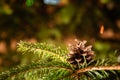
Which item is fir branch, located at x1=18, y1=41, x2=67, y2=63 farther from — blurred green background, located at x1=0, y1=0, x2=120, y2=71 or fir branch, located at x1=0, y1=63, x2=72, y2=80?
blurred green background, located at x1=0, y1=0, x2=120, y2=71

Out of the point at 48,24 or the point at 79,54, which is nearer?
the point at 79,54

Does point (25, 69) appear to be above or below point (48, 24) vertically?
below

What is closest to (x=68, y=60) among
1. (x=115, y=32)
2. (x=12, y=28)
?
(x=12, y=28)

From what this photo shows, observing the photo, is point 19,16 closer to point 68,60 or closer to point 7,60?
point 7,60

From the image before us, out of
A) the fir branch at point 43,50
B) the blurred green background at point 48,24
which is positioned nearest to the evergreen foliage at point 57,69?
the fir branch at point 43,50

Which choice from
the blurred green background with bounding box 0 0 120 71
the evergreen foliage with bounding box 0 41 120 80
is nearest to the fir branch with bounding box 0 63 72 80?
the evergreen foliage with bounding box 0 41 120 80

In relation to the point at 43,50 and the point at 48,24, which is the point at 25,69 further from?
the point at 48,24

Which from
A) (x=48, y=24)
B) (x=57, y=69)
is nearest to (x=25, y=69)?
(x=57, y=69)
